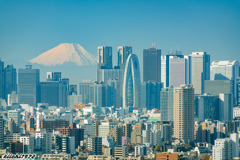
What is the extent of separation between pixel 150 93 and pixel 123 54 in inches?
432

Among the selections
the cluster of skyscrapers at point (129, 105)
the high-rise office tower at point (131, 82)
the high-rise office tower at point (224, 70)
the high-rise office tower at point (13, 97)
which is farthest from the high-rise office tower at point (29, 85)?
the high-rise office tower at point (224, 70)

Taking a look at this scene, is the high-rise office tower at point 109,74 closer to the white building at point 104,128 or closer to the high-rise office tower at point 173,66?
the high-rise office tower at point 173,66

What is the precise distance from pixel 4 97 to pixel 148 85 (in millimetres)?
19764

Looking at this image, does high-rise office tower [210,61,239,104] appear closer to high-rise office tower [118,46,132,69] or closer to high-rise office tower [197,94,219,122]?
high-rise office tower [118,46,132,69]

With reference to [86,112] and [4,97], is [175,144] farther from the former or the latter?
[4,97]

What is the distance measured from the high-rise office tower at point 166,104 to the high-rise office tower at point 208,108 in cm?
230

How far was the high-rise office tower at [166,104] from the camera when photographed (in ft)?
209

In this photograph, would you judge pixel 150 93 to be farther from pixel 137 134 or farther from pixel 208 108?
pixel 137 134

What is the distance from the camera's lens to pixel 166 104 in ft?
223

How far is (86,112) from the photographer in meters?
77.7

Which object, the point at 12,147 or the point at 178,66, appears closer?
the point at 12,147

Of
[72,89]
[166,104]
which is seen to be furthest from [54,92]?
[166,104]

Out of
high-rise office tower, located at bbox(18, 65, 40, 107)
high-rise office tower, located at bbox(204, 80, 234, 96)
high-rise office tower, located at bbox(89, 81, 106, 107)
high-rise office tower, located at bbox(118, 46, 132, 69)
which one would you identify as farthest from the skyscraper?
high-rise office tower, located at bbox(204, 80, 234, 96)

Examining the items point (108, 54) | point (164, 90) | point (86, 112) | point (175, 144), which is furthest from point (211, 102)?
point (108, 54)
